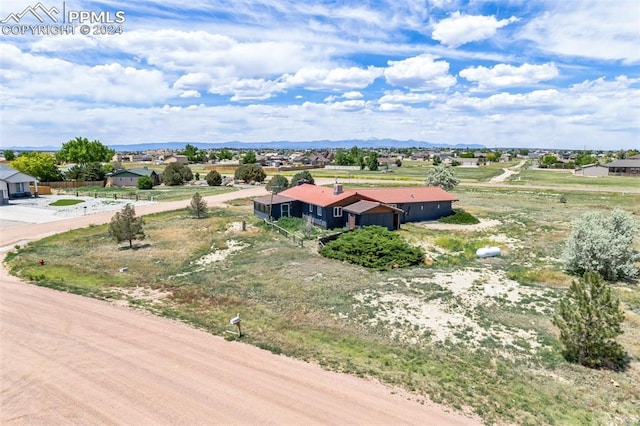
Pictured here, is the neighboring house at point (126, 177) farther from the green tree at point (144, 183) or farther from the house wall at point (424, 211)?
the house wall at point (424, 211)

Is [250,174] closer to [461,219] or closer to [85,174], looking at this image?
[85,174]

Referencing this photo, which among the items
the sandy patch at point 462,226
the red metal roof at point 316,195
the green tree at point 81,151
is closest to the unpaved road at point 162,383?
the red metal roof at point 316,195

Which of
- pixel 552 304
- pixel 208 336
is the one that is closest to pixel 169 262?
pixel 208 336

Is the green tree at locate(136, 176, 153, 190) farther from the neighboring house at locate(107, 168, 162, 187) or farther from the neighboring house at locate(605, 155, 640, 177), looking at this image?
the neighboring house at locate(605, 155, 640, 177)

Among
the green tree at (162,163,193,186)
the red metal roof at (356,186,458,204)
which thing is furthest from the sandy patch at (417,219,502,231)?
the green tree at (162,163,193,186)

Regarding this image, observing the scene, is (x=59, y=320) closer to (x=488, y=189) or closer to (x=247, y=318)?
(x=247, y=318)
